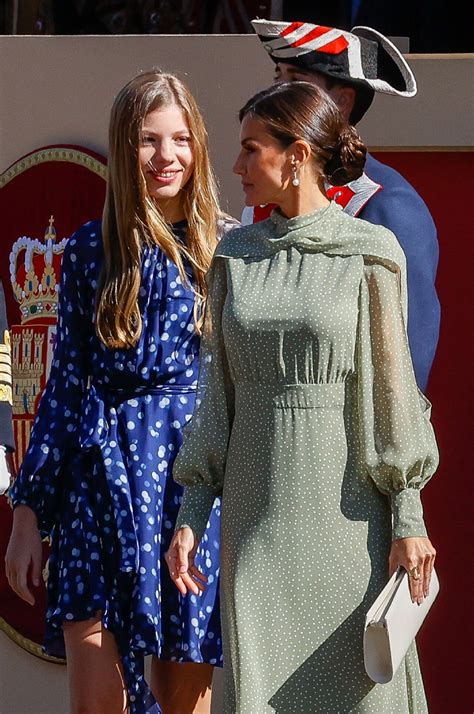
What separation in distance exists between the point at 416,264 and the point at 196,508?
4.21 feet

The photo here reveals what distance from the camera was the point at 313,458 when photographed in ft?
10.2

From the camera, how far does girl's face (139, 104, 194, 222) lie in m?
3.73

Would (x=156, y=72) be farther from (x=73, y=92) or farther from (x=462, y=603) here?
(x=462, y=603)

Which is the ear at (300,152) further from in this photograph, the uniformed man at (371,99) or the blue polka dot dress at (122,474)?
the uniformed man at (371,99)

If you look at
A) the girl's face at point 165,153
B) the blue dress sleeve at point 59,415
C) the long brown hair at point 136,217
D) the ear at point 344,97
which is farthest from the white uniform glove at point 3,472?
the ear at point 344,97

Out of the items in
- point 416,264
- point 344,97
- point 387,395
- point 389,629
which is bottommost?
point 389,629

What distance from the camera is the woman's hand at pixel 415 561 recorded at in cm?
300

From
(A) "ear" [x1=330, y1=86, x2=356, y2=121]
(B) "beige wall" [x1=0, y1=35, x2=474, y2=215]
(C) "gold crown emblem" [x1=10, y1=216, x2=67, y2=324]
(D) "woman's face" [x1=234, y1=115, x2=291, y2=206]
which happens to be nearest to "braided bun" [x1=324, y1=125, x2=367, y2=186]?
(D) "woman's face" [x1=234, y1=115, x2=291, y2=206]

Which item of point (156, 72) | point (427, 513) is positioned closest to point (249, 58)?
point (156, 72)

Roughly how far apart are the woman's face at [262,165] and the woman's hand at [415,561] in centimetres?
79

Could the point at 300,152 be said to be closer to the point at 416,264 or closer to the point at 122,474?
the point at 122,474

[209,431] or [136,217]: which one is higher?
[136,217]

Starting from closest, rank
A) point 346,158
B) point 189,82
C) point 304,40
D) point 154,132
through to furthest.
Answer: point 346,158
point 154,132
point 304,40
point 189,82

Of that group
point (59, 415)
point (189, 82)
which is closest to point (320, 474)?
point (59, 415)
